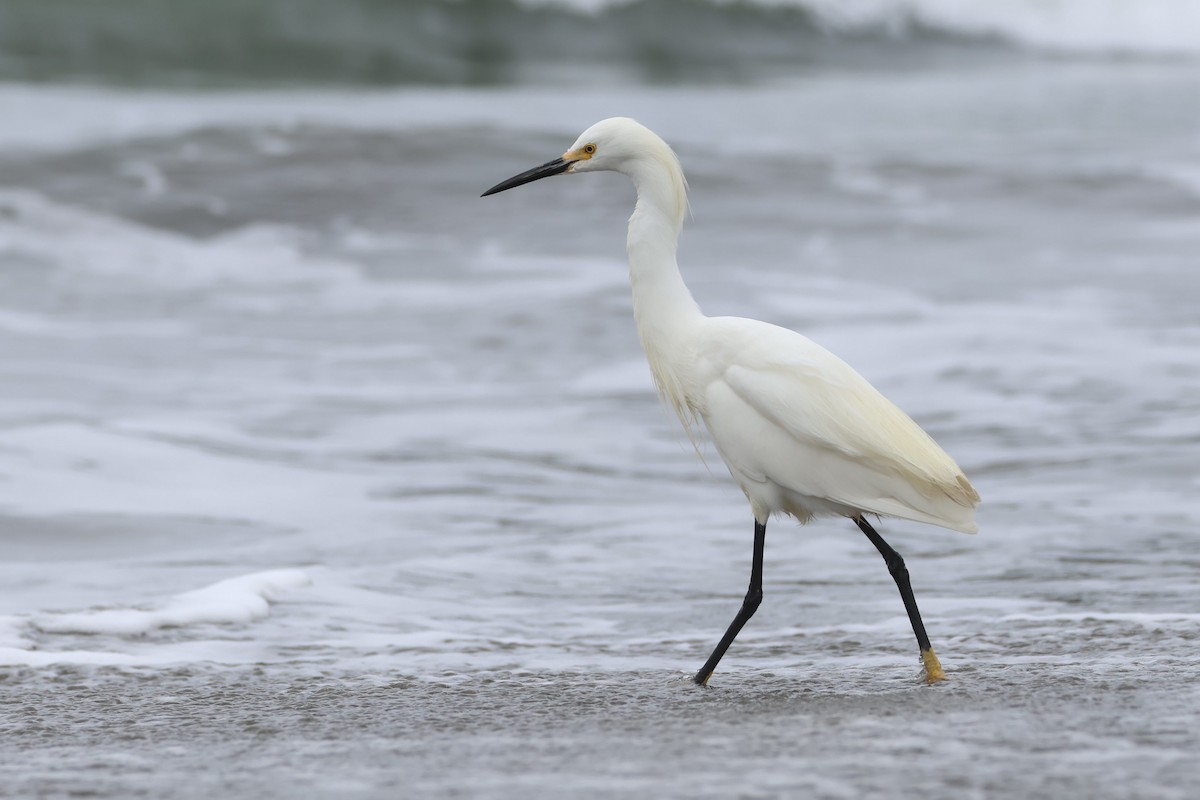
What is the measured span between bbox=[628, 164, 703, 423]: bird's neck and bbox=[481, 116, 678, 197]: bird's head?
52 millimetres

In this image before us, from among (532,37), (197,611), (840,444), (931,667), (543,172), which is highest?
(532,37)

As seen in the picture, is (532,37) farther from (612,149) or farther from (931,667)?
(931,667)

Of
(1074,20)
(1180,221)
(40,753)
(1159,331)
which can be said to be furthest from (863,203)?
(1074,20)

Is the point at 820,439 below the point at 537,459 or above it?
above

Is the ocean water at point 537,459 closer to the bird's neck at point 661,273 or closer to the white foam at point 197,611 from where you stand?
the white foam at point 197,611

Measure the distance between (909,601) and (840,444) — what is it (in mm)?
504

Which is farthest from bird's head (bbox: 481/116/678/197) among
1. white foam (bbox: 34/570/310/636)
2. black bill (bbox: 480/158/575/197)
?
white foam (bbox: 34/570/310/636)

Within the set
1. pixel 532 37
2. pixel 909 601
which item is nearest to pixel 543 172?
pixel 909 601

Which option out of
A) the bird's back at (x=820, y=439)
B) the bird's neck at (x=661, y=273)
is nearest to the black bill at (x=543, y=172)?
the bird's neck at (x=661, y=273)

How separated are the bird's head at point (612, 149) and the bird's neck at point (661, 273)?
0.05 metres

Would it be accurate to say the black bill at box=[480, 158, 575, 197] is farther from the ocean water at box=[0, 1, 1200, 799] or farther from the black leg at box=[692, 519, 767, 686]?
the ocean water at box=[0, 1, 1200, 799]

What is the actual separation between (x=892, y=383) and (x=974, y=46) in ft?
61.2

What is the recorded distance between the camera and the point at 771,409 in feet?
13.2

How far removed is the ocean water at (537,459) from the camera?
11.5 ft
